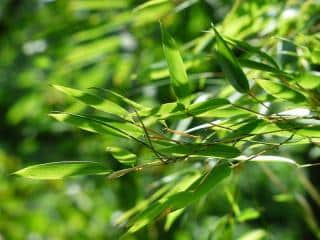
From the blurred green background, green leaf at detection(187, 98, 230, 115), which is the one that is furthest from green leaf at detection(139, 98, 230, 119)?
the blurred green background

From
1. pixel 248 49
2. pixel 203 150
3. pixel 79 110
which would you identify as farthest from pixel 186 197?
pixel 79 110

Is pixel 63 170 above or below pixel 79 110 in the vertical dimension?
above

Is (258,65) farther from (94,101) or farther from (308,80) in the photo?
(94,101)

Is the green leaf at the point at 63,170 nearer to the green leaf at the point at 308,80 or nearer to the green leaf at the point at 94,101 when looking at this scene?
the green leaf at the point at 94,101

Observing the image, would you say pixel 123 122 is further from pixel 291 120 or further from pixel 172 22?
pixel 172 22

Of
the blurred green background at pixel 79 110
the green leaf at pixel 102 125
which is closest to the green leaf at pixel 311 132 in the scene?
the green leaf at pixel 102 125

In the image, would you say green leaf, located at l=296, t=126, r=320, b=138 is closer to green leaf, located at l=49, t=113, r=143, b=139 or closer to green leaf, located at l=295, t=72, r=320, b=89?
green leaf, located at l=295, t=72, r=320, b=89

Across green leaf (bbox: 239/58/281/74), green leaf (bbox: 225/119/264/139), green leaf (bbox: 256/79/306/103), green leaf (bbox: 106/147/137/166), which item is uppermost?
green leaf (bbox: 239/58/281/74)
